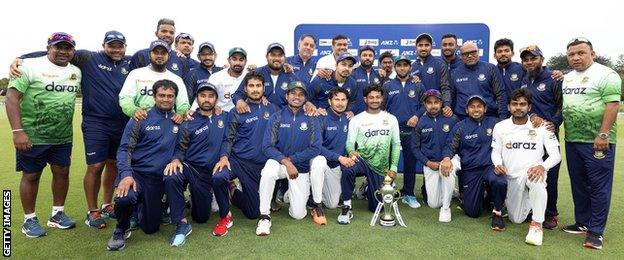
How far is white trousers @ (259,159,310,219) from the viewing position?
4961 millimetres

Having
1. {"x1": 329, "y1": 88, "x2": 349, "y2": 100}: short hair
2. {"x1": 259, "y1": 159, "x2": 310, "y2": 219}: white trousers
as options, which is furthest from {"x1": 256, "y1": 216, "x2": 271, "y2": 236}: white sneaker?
{"x1": 329, "y1": 88, "x2": 349, "y2": 100}: short hair

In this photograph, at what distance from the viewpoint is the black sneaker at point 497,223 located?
4.82m

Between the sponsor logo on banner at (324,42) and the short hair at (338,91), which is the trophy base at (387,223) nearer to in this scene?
the short hair at (338,91)

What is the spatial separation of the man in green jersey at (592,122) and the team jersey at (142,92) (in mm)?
4310

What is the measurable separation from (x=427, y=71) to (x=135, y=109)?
4.16 m

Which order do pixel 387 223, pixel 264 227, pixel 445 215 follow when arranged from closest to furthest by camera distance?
1. pixel 264 227
2. pixel 387 223
3. pixel 445 215

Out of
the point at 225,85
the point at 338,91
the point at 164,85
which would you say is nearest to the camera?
the point at 164,85

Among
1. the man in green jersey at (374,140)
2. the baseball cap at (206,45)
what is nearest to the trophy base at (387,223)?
the man in green jersey at (374,140)

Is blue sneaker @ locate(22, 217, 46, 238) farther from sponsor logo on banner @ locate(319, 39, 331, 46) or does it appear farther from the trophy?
sponsor logo on banner @ locate(319, 39, 331, 46)

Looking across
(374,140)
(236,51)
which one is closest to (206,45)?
(236,51)

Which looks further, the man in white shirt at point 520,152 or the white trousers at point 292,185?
the white trousers at point 292,185

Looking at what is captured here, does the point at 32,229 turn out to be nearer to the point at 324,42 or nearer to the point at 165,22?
the point at 165,22

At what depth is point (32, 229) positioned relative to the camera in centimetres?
450

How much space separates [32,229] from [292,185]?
2873 mm
